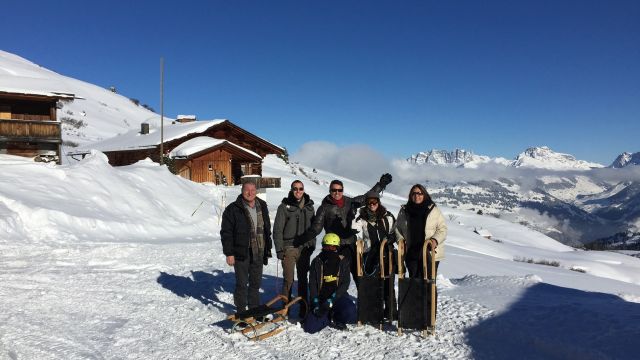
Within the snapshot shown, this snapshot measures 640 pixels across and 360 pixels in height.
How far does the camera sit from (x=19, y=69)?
244 feet

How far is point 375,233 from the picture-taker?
650cm

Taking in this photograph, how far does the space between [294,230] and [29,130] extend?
2238 cm

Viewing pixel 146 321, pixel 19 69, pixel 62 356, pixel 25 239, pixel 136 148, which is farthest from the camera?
pixel 19 69

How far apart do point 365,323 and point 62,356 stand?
3.98 metres

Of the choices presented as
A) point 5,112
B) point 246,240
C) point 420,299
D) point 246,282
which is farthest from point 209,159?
point 420,299

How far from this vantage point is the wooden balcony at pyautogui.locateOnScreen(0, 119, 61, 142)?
22.6 meters

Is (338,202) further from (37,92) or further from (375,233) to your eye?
(37,92)

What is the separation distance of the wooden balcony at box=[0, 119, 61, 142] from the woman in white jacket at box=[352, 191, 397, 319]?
2287 centimetres

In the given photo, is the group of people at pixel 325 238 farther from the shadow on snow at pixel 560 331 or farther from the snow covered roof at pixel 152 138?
the snow covered roof at pixel 152 138

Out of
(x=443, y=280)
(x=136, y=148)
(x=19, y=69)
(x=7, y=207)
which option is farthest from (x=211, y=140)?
(x=19, y=69)

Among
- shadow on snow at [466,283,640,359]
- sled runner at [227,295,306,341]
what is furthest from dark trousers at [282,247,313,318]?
shadow on snow at [466,283,640,359]

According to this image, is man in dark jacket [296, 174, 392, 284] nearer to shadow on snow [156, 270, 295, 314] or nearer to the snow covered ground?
the snow covered ground

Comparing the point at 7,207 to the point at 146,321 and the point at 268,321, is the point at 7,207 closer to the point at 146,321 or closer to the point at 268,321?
the point at 146,321

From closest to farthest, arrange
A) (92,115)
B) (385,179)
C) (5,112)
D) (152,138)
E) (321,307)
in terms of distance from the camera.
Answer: (321,307) < (385,179) < (5,112) < (152,138) < (92,115)
